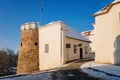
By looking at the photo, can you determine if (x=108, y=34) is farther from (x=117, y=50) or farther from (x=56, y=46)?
(x=56, y=46)

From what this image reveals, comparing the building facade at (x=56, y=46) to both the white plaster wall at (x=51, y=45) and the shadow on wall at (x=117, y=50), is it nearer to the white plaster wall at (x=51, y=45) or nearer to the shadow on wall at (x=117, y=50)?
the white plaster wall at (x=51, y=45)

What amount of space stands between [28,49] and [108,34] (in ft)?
42.2

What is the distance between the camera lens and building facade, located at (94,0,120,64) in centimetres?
2023

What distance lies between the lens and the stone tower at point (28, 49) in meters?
28.9

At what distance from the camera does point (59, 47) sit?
24859 millimetres

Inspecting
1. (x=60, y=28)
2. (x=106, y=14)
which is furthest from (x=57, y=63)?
(x=106, y=14)

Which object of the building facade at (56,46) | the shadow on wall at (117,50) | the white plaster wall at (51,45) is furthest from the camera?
the white plaster wall at (51,45)

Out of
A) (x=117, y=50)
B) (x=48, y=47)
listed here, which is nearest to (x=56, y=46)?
(x=48, y=47)

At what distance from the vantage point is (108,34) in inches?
866

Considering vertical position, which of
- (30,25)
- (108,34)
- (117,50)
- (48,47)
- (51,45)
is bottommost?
(117,50)

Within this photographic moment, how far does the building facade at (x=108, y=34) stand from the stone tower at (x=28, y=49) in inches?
379

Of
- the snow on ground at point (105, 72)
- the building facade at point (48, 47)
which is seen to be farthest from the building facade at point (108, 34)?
the snow on ground at point (105, 72)

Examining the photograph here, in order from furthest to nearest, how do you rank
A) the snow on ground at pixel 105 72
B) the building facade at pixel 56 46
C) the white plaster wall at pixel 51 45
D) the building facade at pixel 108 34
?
the white plaster wall at pixel 51 45 < the building facade at pixel 56 46 < the building facade at pixel 108 34 < the snow on ground at pixel 105 72

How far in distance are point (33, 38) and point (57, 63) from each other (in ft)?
21.0
